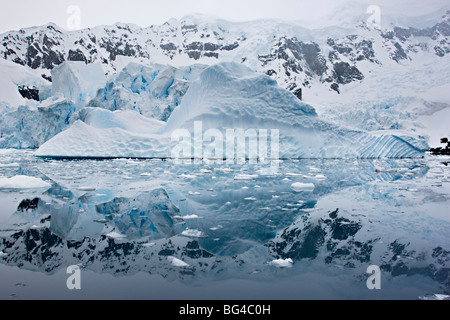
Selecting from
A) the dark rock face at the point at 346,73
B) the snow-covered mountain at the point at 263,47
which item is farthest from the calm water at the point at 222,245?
the dark rock face at the point at 346,73

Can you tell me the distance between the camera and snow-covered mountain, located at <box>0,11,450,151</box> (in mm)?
24531

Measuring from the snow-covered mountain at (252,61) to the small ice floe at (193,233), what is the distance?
20.1 metres

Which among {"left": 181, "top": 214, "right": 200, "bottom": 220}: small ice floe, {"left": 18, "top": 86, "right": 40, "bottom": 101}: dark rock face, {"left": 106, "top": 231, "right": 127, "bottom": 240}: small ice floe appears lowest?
{"left": 106, "top": 231, "right": 127, "bottom": 240}: small ice floe

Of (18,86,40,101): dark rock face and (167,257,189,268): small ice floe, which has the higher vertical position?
(18,86,40,101): dark rock face

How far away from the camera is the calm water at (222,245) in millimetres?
1920

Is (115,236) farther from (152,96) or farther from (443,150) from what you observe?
(443,150)

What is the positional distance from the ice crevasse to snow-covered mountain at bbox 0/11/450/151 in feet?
32.7

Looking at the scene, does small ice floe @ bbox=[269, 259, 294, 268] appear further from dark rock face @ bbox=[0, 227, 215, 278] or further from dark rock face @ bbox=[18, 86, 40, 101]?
dark rock face @ bbox=[18, 86, 40, 101]

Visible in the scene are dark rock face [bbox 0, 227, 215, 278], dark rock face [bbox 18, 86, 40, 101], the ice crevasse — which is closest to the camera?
dark rock face [bbox 0, 227, 215, 278]

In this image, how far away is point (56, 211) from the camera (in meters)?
3.85

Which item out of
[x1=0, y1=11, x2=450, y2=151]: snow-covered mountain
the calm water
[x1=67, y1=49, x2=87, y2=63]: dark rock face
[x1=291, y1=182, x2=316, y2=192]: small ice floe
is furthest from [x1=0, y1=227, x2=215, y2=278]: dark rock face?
[x1=67, y1=49, x2=87, y2=63]: dark rock face

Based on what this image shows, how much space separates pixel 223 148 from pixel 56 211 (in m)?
8.14

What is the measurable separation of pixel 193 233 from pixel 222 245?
1.33 feet

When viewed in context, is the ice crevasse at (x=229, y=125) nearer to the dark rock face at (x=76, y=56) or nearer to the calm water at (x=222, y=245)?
the calm water at (x=222, y=245)
